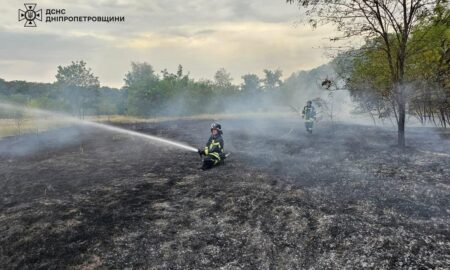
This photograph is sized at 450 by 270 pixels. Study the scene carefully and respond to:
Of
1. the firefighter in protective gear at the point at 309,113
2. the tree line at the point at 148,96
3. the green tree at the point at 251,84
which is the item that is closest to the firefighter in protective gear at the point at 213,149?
the firefighter in protective gear at the point at 309,113

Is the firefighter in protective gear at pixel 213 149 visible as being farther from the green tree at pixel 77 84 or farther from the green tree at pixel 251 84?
the green tree at pixel 251 84

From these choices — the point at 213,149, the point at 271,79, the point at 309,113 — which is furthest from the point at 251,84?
the point at 213,149

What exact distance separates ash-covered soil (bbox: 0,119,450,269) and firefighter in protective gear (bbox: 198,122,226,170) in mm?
571

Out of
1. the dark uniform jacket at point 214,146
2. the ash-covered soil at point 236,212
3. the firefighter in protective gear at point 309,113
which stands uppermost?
the firefighter in protective gear at point 309,113

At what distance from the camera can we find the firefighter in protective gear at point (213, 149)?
44.7 ft

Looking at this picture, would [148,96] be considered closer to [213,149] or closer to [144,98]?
[144,98]

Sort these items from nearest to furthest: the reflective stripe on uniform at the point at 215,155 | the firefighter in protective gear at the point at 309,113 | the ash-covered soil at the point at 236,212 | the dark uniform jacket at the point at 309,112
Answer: the ash-covered soil at the point at 236,212 → the reflective stripe on uniform at the point at 215,155 → the firefighter in protective gear at the point at 309,113 → the dark uniform jacket at the point at 309,112

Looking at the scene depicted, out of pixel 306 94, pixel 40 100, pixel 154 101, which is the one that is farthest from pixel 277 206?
pixel 306 94

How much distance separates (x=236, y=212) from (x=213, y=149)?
5.11m

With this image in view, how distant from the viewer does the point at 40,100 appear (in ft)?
174

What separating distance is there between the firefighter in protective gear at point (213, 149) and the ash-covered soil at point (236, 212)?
1.87ft

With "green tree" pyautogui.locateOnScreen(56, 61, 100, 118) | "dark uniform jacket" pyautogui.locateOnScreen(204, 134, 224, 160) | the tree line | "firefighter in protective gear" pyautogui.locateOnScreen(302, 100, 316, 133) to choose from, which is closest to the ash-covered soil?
"dark uniform jacket" pyautogui.locateOnScreen(204, 134, 224, 160)

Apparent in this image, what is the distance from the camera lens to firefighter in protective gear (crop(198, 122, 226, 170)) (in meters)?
13.6

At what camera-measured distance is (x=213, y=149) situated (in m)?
14.0
